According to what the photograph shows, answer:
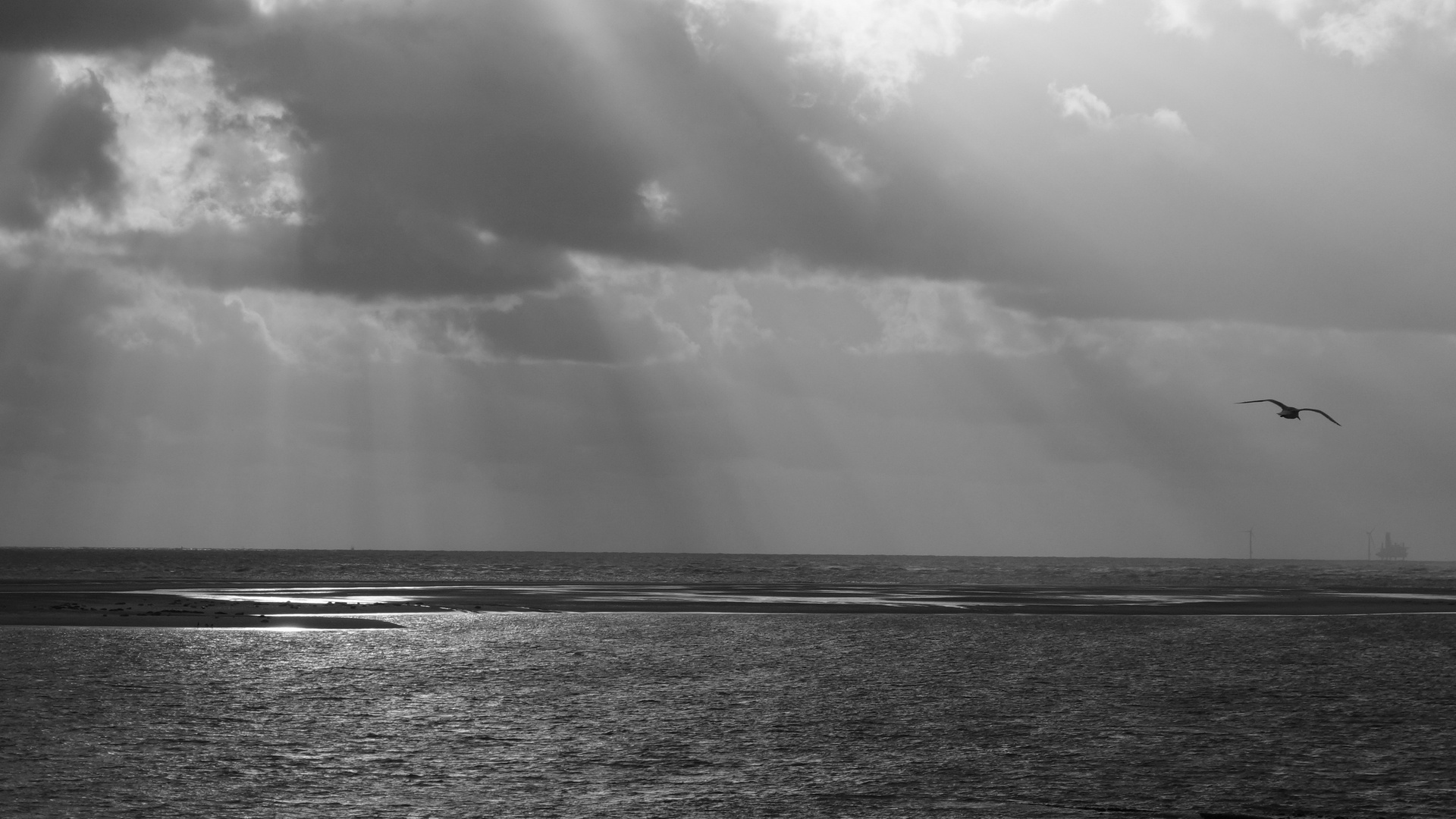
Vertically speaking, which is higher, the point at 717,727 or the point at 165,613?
the point at 717,727

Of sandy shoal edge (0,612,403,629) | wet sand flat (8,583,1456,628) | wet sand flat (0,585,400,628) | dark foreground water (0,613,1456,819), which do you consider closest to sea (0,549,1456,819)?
dark foreground water (0,613,1456,819)

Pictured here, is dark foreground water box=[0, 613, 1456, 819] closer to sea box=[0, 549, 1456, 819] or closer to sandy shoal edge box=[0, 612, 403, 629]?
sea box=[0, 549, 1456, 819]

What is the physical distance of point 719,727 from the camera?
20578mm

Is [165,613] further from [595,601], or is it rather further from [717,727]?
[717,727]

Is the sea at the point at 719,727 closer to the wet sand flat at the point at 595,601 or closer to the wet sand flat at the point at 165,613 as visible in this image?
the wet sand flat at the point at 165,613

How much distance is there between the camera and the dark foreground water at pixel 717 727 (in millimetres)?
15000

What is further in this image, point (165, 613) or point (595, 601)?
point (595, 601)

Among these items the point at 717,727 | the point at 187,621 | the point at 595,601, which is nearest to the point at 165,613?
the point at 187,621

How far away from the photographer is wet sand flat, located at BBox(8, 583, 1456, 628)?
48062mm

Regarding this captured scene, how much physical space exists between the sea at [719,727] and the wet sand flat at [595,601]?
1242 centimetres

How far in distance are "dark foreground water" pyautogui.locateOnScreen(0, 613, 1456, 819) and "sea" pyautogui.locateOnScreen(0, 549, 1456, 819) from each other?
3.1 inches

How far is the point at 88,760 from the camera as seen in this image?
663 inches

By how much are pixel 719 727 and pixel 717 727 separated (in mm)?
39

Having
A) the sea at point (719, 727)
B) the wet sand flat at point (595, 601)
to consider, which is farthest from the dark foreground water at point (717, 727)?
the wet sand flat at point (595, 601)
